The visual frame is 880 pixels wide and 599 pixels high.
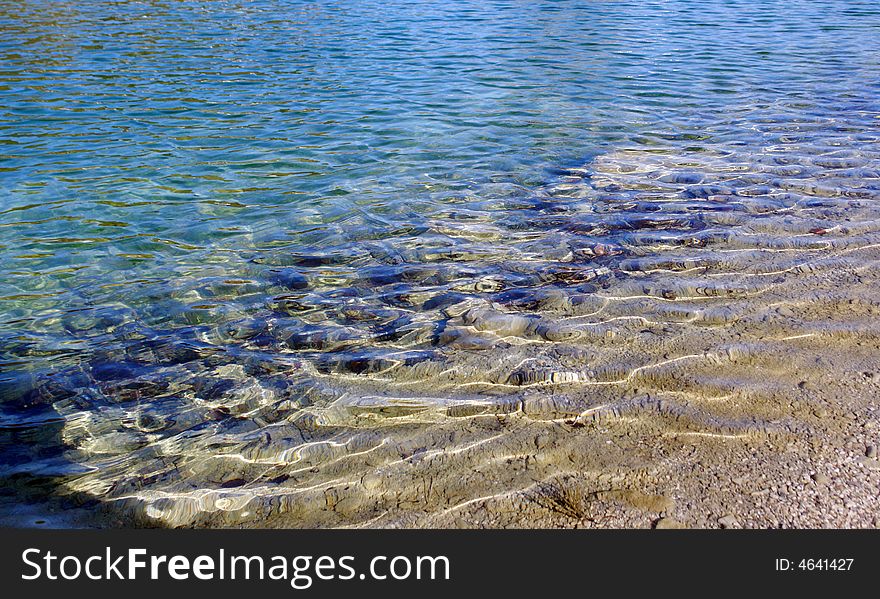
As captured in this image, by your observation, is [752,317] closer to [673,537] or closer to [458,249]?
[673,537]

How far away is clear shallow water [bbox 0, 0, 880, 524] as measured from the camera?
3.81m

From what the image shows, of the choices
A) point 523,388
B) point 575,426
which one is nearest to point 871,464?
point 575,426

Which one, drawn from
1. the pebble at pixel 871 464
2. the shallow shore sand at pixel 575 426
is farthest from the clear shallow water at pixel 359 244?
the pebble at pixel 871 464

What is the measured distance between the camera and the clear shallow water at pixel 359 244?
381 centimetres

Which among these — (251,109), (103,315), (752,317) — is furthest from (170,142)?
(752,317)

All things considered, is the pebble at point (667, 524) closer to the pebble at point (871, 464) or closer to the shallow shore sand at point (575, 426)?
the shallow shore sand at point (575, 426)

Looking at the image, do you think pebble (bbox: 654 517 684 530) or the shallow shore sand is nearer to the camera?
pebble (bbox: 654 517 684 530)

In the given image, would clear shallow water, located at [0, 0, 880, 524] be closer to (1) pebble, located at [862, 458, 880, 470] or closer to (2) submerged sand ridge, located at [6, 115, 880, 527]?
(2) submerged sand ridge, located at [6, 115, 880, 527]

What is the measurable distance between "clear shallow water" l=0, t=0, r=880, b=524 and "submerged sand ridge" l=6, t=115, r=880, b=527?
3 centimetres

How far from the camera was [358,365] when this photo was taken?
4324mm

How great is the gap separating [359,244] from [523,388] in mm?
2864

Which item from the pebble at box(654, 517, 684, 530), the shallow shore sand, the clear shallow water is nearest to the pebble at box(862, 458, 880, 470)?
the shallow shore sand

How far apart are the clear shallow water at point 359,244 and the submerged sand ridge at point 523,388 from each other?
27 millimetres

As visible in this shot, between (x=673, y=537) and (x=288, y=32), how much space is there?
55.4 feet
